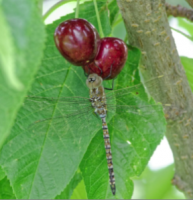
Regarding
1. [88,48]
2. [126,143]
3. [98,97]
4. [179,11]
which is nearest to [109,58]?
[88,48]

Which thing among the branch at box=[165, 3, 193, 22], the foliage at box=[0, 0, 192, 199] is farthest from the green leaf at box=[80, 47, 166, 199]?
the branch at box=[165, 3, 193, 22]

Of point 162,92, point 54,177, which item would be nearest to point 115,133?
point 162,92

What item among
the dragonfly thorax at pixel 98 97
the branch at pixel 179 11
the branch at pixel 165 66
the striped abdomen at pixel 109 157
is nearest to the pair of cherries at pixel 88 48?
the dragonfly thorax at pixel 98 97

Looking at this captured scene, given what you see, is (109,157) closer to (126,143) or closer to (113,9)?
(126,143)

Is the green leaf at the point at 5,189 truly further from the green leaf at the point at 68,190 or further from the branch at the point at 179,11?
the branch at the point at 179,11

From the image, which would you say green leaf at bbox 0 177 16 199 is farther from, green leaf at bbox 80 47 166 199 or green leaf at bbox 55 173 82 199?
green leaf at bbox 80 47 166 199

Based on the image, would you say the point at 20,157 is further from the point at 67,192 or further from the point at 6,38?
the point at 6,38
